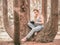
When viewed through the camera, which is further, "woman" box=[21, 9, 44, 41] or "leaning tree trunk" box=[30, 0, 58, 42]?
"woman" box=[21, 9, 44, 41]

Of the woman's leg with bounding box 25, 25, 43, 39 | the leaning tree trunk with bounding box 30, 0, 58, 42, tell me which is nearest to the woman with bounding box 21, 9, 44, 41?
the woman's leg with bounding box 25, 25, 43, 39

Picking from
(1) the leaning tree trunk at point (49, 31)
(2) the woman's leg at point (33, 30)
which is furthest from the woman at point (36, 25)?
(1) the leaning tree trunk at point (49, 31)

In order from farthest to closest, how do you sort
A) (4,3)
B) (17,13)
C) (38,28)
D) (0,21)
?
(0,21)
(4,3)
(38,28)
(17,13)

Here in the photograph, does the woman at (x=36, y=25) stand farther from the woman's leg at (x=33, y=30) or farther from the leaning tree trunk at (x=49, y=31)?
the leaning tree trunk at (x=49, y=31)

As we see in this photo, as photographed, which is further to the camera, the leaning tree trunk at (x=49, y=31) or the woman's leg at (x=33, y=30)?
the woman's leg at (x=33, y=30)

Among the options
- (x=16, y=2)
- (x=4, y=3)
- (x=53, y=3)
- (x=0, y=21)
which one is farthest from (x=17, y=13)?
(x=0, y=21)

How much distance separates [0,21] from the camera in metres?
11.5

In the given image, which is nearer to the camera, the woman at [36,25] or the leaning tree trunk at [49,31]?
the leaning tree trunk at [49,31]

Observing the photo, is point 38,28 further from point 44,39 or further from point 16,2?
point 16,2

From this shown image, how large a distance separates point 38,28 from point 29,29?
357mm

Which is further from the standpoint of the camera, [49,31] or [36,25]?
[36,25]

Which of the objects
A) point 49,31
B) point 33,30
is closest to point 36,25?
point 33,30

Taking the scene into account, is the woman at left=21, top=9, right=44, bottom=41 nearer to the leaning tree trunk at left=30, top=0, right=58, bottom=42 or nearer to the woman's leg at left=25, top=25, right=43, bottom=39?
the woman's leg at left=25, top=25, right=43, bottom=39

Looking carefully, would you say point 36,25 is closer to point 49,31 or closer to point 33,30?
point 33,30
